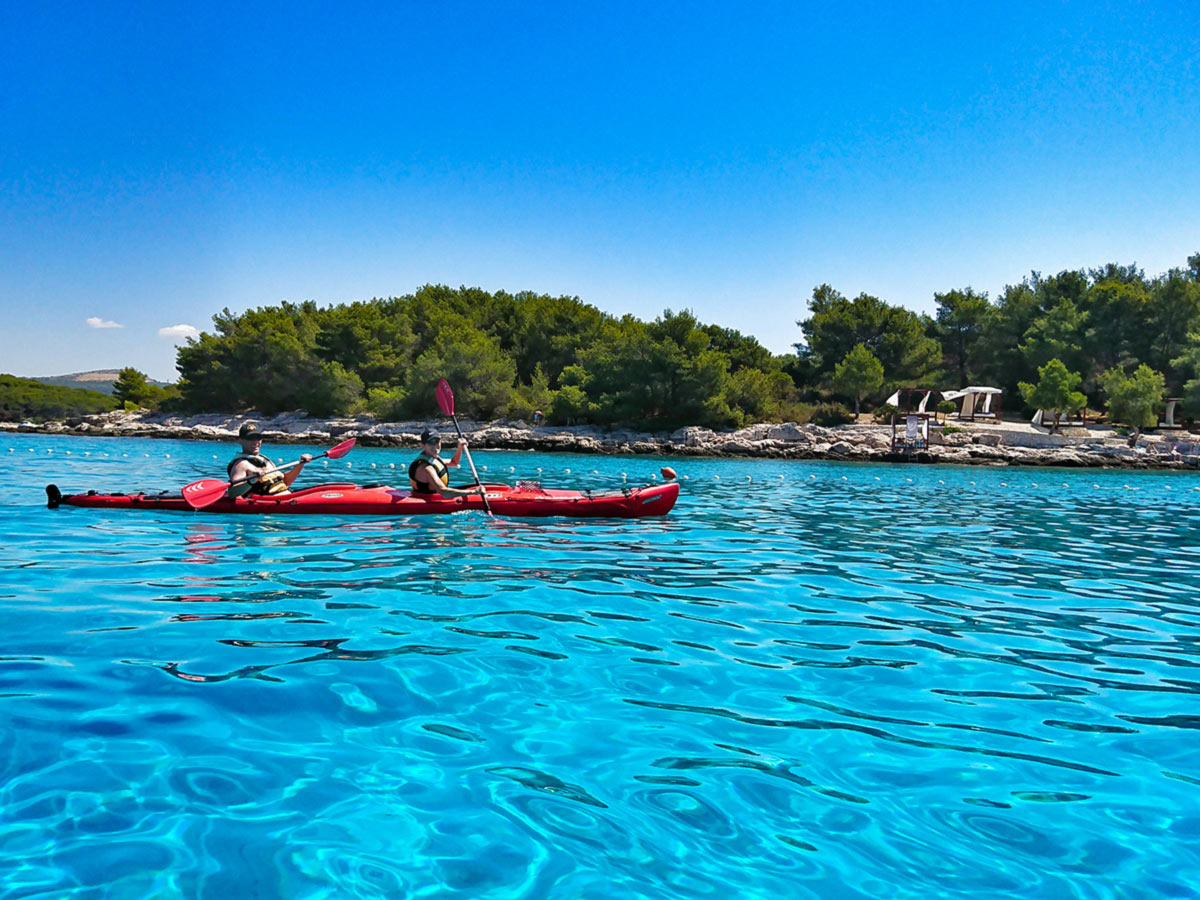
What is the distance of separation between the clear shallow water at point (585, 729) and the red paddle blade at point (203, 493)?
2792 millimetres

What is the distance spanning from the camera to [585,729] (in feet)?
13.6

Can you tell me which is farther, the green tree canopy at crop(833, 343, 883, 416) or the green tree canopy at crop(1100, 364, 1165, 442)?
the green tree canopy at crop(833, 343, 883, 416)

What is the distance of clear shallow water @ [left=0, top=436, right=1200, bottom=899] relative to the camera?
2.92 meters

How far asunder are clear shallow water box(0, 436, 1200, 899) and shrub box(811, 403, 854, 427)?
137 feet

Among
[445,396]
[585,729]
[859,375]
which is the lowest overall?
[585,729]

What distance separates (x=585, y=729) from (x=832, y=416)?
4855cm

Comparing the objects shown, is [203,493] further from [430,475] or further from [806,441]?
[806,441]

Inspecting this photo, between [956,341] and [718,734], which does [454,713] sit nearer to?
[718,734]

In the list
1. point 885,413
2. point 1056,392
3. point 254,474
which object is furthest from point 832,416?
point 254,474

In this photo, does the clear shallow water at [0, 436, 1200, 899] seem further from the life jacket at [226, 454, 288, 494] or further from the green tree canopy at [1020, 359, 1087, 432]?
the green tree canopy at [1020, 359, 1087, 432]

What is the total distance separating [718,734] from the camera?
405cm

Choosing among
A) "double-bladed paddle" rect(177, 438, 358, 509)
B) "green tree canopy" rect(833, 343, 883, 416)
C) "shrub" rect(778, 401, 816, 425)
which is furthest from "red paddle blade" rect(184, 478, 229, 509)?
"green tree canopy" rect(833, 343, 883, 416)

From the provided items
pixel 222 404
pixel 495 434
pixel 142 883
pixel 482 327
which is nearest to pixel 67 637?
pixel 142 883

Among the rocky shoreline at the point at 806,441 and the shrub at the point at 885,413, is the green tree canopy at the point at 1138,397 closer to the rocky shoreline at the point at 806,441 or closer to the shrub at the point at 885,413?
the rocky shoreline at the point at 806,441
